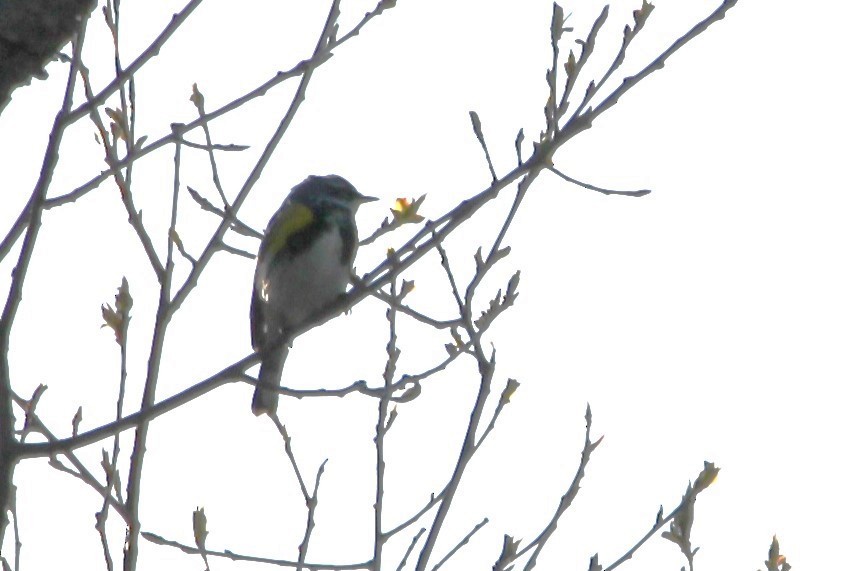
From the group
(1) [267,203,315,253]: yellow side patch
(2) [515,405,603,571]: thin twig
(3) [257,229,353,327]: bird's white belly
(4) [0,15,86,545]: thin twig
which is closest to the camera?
(4) [0,15,86,545]: thin twig

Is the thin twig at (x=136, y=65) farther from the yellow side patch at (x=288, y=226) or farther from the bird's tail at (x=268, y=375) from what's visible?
the yellow side patch at (x=288, y=226)

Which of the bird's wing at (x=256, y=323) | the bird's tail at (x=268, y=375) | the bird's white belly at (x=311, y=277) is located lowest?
the bird's tail at (x=268, y=375)

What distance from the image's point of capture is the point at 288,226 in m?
5.88

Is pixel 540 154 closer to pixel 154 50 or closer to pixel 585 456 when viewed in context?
pixel 154 50

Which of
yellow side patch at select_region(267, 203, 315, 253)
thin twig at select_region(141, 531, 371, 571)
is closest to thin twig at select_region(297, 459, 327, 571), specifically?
thin twig at select_region(141, 531, 371, 571)

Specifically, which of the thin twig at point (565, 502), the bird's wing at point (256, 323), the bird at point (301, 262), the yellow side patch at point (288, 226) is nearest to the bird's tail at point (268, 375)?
the bird at point (301, 262)

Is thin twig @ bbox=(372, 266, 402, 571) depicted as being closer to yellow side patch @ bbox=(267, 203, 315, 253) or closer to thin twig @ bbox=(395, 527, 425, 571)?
thin twig @ bbox=(395, 527, 425, 571)

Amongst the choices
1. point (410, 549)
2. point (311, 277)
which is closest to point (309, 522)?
point (410, 549)

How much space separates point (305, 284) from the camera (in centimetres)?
572

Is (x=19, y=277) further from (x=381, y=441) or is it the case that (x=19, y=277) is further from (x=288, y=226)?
(x=288, y=226)

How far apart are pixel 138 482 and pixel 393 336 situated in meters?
1.11

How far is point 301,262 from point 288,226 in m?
0.26

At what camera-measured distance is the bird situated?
18.6ft

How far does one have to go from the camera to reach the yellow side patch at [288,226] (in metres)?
5.82
